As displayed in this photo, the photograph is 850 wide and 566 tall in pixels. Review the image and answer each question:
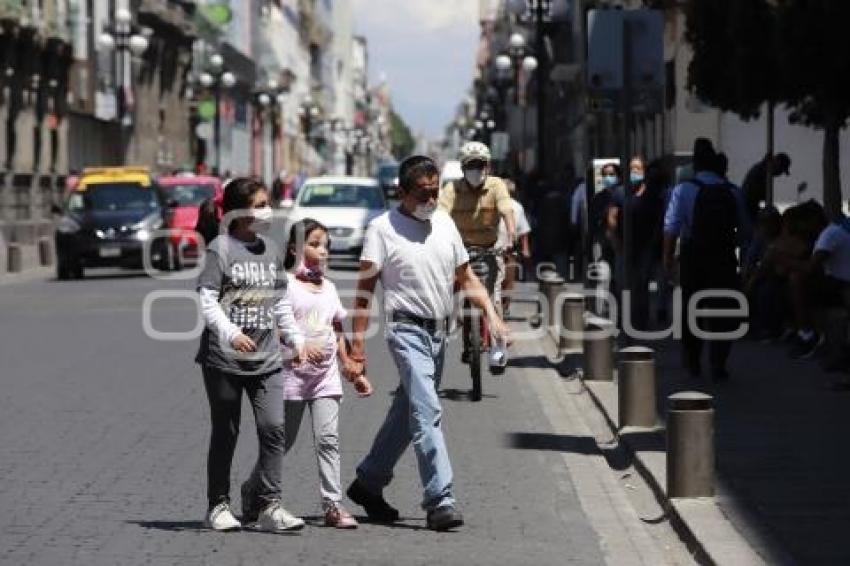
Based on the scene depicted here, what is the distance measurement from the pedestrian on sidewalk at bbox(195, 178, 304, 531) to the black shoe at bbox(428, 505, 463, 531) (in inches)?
23.7

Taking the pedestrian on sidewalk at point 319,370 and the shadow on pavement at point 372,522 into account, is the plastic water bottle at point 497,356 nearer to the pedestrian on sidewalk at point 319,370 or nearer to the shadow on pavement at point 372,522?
the shadow on pavement at point 372,522

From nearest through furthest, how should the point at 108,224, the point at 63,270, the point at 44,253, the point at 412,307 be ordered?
the point at 412,307 < the point at 108,224 < the point at 63,270 < the point at 44,253

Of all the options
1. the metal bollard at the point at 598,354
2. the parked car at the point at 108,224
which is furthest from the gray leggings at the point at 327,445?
the parked car at the point at 108,224

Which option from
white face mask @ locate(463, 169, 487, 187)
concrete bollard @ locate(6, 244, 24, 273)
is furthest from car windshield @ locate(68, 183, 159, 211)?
white face mask @ locate(463, 169, 487, 187)

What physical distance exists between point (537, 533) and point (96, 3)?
65210mm

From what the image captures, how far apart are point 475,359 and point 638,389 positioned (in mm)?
2932

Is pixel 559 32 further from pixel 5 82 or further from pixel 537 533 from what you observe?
pixel 537 533

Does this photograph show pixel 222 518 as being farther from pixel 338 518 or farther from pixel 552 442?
pixel 552 442

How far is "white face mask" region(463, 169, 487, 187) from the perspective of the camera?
18.3m

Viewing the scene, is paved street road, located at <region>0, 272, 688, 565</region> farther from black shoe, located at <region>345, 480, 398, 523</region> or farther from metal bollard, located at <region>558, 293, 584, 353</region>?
metal bollard, located at <region>558, 293, 584, 353</region>

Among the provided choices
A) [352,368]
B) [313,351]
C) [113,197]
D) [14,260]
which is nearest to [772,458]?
[352,368]

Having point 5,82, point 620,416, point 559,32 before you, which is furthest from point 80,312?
point 559,32

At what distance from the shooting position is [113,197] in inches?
1628

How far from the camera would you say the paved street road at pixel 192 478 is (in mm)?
10188
